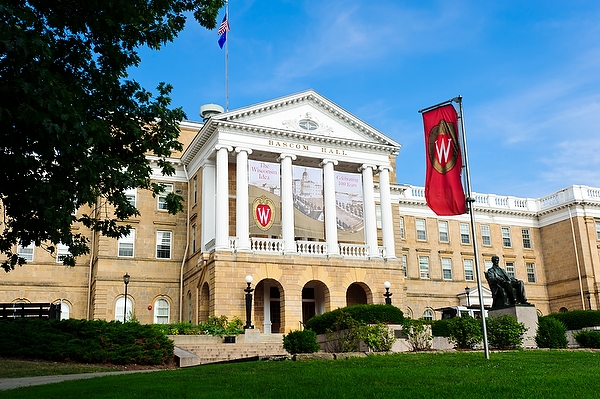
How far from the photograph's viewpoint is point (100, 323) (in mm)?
25297

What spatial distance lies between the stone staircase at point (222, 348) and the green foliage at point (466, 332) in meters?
7.03

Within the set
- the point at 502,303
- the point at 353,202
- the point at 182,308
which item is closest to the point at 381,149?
the point at 353,202

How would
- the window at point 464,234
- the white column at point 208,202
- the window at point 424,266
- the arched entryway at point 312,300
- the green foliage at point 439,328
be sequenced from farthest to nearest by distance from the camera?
the window at point 464,234 < the window at point 424,266 < the arched entryway at point 312,300 < the white column at point 208,202 < the green foliage at point 439,328

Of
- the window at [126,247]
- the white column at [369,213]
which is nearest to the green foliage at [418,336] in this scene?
the white column at [369,213]

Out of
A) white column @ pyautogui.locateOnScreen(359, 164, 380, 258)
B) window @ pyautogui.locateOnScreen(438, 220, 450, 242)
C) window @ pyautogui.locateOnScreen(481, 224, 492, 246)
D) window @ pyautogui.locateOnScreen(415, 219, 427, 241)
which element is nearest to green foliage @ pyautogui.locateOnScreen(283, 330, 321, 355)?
white column @ pyautogui.locateOnScreen(359, 164, 380, 258)

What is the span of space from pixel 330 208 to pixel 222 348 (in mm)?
15129

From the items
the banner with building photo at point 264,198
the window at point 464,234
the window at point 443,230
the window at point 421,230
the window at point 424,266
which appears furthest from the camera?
the window at point 464,234

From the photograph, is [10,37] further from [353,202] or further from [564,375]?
[353,202]

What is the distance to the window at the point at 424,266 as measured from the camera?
188 feet

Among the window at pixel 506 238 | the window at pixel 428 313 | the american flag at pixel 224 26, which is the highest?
the american flag at pixel 224 26

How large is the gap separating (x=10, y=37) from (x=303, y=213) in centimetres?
3118

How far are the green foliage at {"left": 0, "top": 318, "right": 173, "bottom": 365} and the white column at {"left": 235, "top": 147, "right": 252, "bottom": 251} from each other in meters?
14.1

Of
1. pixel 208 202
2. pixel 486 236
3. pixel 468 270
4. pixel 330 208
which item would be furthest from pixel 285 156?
pixel 486 236

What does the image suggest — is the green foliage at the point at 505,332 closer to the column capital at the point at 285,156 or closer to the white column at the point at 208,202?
the column capital at the point at 285,156
